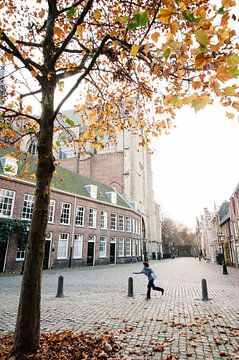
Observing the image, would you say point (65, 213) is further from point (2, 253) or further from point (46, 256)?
point (2, 253)

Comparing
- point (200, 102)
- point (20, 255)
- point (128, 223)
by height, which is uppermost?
point (128, 223)

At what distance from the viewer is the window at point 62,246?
2434 cm

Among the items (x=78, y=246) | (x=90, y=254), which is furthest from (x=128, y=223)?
(x=78, y=246)

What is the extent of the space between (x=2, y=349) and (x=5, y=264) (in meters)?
16.7

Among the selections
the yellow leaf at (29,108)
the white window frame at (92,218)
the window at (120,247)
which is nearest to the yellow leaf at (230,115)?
the yellow leaf at (29,108)

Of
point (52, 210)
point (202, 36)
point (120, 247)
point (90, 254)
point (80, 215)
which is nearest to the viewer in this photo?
point (202, 36)

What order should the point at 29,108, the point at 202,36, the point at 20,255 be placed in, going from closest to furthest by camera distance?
1. the point at 202,36
2. the point at 29,108
3. the point at 20,255

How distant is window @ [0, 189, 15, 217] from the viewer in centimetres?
1998

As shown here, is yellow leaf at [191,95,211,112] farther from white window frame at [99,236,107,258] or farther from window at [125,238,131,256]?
window at [125,238,131,256]

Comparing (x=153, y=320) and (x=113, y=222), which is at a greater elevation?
(x=113, y=222)

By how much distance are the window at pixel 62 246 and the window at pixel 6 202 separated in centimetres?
644

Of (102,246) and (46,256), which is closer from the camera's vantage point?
(46,256)

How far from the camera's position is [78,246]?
88.1 feet

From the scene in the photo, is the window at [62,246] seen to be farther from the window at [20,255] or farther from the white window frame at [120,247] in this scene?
the white window frame at [120,247]
